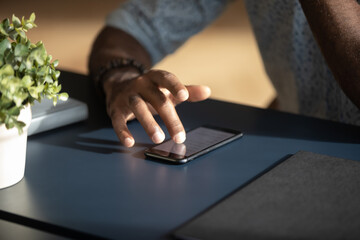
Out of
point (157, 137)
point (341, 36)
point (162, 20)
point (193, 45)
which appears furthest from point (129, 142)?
point (193, 45)

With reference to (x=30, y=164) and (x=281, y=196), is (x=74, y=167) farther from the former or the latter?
(x=281, y=196)

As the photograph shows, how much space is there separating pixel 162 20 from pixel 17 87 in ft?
2.77

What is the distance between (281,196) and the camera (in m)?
0.51

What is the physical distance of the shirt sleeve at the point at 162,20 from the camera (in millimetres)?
1229

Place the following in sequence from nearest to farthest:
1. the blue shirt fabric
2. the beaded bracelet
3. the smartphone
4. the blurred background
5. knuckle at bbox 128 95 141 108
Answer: the smartphone < knuckle at bbox 128 95 141 108 < the beaded bracelet < the blue shirt fabric < the blurred background

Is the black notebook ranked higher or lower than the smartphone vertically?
lower

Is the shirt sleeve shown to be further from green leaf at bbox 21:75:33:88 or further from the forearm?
green leaf at bbox 21:75:33:88

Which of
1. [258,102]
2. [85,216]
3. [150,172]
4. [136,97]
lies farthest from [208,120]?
[258,102]

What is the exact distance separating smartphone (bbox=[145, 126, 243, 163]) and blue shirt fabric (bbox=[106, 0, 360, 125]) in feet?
1.50

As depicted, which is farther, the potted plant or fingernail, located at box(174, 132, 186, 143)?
fingernail, located at box(174, 132, 186, 143)

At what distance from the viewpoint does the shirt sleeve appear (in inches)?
48.4

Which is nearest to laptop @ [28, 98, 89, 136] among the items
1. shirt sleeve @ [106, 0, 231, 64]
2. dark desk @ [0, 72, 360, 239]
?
dark desk @ [0, 72, 360, 239]

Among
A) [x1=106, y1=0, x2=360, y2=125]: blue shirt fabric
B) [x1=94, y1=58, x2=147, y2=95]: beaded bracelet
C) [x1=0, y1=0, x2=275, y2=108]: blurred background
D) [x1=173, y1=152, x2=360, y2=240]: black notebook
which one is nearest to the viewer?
[x1=173, y1=152, x2=360, y2=240]: black notebook

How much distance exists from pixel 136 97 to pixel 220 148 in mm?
171
